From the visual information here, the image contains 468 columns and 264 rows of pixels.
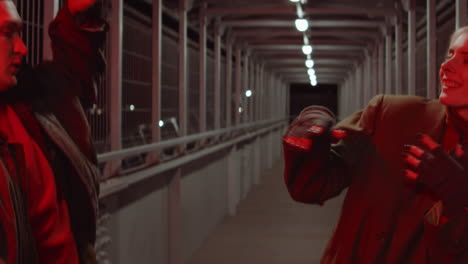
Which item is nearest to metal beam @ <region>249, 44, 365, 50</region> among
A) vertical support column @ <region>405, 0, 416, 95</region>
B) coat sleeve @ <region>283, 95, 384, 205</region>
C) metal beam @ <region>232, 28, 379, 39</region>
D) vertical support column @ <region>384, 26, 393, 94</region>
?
metal beam @ <region>232, 28, 379, 39</region>

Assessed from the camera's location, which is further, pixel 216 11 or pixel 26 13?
pixel 216 11

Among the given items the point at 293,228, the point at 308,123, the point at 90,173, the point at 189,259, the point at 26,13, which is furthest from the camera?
the point at 293,228

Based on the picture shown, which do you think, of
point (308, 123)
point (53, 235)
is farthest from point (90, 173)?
point (308, 123)

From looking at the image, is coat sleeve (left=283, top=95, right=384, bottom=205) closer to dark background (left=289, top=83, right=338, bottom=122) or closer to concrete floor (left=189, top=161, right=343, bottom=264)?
concrete floor (left=189, top=161, right=343, bottom=264)

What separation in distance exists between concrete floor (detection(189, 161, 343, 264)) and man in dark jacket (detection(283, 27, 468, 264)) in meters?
4.91

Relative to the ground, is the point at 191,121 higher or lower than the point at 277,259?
higher

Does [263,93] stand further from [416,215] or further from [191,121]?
[416,215]

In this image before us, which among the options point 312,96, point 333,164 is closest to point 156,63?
point 333,164

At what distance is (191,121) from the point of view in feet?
25.7

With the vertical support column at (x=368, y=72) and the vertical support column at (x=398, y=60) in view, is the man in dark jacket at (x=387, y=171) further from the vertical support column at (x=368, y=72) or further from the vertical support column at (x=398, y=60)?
the vertical support column at (x=368, y=72)

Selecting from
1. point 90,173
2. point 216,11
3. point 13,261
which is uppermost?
point 216,11

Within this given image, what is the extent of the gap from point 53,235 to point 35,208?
0.07 metres

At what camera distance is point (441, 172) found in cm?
150

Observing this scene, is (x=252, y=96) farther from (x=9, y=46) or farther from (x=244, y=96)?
(x=9, y=46)
